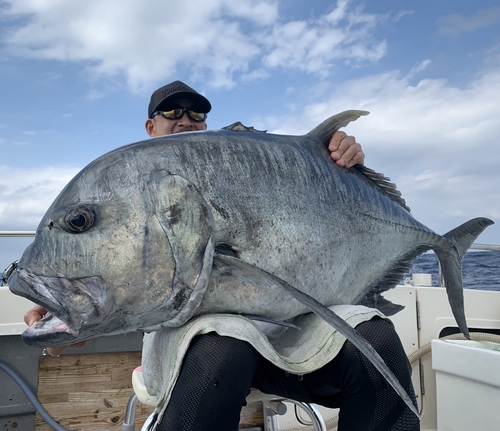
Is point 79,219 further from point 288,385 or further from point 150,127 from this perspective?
point 150,127

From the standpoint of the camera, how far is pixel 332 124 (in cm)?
170

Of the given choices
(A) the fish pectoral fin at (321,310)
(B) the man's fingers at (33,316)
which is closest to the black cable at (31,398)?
(B) the man's fingers at (33,316)

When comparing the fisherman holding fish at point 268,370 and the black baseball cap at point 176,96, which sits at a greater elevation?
the black baseball cap at point 176,96

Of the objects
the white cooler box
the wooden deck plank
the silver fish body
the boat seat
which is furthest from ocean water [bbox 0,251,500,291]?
the silver fish body

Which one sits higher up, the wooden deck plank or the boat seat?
the boat seat

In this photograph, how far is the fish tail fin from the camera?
1.96 metres

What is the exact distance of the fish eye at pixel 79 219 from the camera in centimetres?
112

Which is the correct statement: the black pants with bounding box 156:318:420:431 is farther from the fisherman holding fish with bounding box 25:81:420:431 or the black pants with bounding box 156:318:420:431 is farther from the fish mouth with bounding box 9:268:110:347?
the fish mouth with bounding box 9:268:110:347

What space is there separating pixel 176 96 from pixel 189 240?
160 centimetres

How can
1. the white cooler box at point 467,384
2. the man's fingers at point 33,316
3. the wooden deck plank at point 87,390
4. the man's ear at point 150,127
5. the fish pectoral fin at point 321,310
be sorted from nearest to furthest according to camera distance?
the fish pectoral fin at point 321,310 < the man's fingers at point 33,316 < the white cooler box at point 467,384 < the man's ear at point 150,127 < the wooden deck plank at point 87,390

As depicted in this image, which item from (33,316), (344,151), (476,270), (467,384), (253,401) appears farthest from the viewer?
(476,270)

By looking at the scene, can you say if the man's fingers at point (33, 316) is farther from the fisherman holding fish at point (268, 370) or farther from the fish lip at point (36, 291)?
the fish lip at point (36, 291)

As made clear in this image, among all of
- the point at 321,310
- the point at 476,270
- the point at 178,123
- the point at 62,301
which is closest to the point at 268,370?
the point at 321,310

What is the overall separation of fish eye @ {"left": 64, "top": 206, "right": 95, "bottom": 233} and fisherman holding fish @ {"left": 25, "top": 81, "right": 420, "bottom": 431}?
1.22 feet
